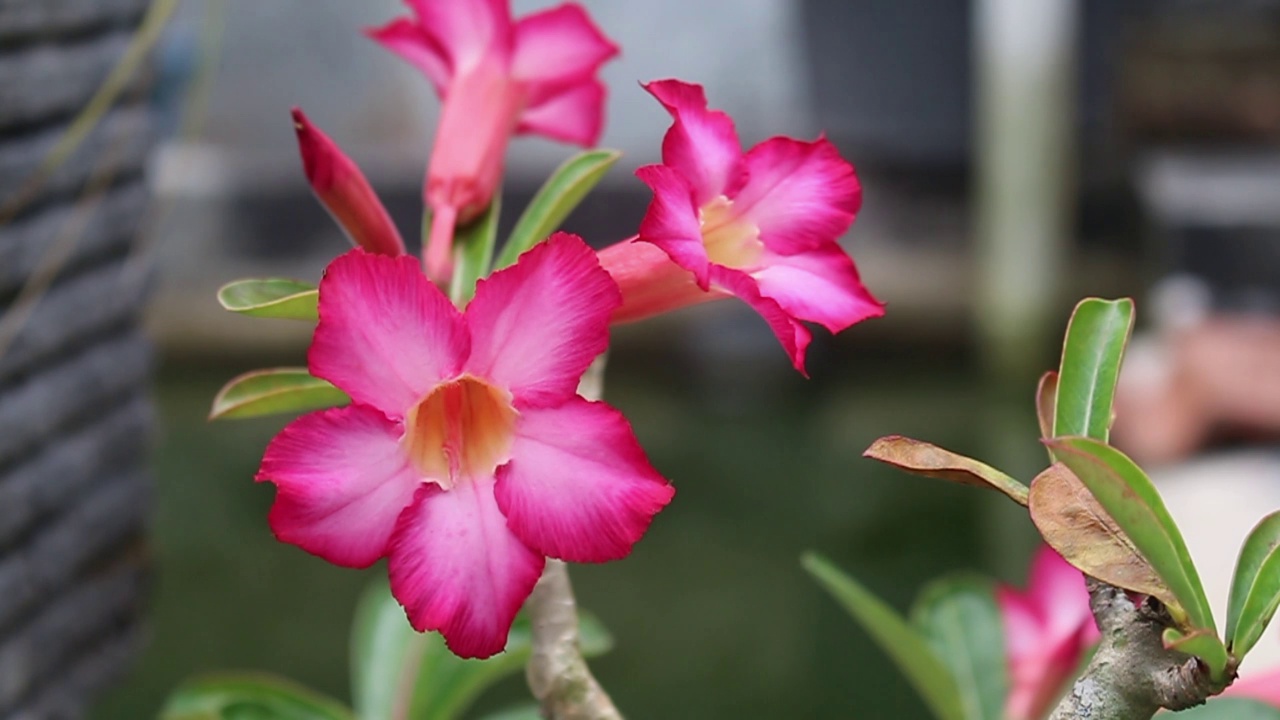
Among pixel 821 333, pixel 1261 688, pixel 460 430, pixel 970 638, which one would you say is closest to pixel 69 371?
pixel 460 430

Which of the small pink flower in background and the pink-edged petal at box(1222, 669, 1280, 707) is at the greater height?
the small pink flower in background

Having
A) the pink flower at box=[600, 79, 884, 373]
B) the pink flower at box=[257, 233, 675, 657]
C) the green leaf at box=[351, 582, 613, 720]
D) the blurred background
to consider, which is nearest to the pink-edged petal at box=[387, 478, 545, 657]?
the pink flower at box=[257, 233, 675, 657]

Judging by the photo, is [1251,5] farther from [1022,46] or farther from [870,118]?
[870,118]

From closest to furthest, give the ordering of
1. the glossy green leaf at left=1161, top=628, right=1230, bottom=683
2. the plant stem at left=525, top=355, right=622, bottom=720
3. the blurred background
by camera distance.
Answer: the glossy green leaf at left=1161, top=628, right=1230, bottom=683, the plant stem at left=525, top=355, right=622, bottom=720, the blurred background

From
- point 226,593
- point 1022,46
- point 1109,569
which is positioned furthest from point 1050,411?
point 1022,46

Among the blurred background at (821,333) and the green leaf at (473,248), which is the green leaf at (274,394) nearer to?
the green leaf at (473,248)

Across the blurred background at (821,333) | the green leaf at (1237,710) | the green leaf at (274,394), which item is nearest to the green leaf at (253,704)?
the green leaf at (274,394)

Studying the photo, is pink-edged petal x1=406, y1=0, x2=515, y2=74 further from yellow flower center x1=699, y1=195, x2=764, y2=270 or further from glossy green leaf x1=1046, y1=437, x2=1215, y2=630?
glossy green leaf x1=1046, y1=437, x2=1215, y2=630
